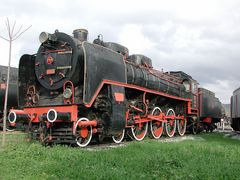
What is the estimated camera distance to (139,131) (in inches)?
583

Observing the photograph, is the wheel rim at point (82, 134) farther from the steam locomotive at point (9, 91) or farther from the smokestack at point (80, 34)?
the steam locomotive at point (9, 91)

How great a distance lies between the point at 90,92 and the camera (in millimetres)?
10797

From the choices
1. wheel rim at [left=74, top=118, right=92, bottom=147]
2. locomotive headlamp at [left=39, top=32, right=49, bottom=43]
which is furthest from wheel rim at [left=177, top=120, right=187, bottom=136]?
locomotive headlamp at [left=39, top=32, right=49, bottom=43]

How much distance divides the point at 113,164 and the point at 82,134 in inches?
155

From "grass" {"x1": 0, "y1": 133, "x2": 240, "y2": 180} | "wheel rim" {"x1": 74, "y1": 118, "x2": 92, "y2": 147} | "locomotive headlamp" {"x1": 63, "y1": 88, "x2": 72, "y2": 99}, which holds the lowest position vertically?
"grass" {"x1": 0, "y1": 133, "x2": 240, "y2": 180}

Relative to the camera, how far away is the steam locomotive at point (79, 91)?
10.8 m

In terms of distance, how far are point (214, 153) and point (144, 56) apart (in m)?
7.99

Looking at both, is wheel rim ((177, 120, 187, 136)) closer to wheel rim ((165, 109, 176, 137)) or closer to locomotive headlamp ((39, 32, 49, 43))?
wheel rim ((165, 109, 176, 137))

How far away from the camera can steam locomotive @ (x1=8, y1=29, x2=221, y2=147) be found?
10.8 metres

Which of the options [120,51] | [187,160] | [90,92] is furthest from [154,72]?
[187,160]

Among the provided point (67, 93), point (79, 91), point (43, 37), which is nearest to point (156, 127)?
point (79, 91)

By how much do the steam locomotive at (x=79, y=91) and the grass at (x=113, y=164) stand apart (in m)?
1.95

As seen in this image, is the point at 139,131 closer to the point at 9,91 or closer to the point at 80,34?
the point at 80,34

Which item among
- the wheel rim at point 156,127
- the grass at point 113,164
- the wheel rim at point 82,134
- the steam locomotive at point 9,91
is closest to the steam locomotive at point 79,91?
the wheel rim at point 82,134
